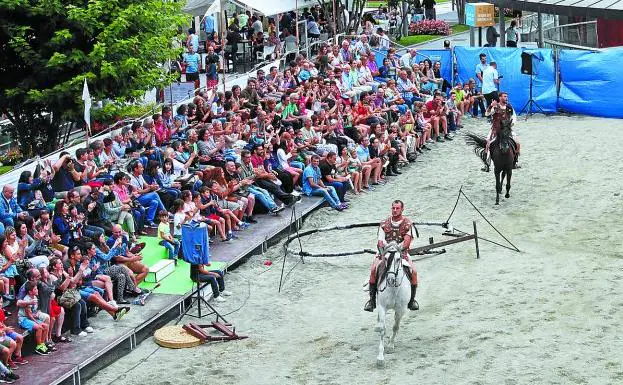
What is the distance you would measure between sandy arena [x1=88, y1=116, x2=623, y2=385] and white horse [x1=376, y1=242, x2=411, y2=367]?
0.44 metres

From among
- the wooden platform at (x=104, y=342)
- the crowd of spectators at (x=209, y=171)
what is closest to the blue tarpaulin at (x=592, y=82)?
the crowd of spectators at (x=209, y=171)

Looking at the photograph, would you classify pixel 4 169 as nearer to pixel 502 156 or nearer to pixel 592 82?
pixel 502 156

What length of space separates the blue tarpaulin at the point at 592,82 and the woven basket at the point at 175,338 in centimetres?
1902

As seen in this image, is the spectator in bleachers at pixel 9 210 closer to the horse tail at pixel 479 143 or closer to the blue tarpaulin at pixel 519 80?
the horse tail at pixel 479 143

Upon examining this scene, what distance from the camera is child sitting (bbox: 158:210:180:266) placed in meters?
20.2

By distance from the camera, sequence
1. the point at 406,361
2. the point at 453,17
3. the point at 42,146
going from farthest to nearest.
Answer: the point at 453,17 < the point at 42,146 < the point at 406,361

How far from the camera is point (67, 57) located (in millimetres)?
24531

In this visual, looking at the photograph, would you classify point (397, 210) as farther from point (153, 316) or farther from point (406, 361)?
point (153, 316)

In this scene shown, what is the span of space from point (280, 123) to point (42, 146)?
206 inches

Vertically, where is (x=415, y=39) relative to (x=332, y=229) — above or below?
above

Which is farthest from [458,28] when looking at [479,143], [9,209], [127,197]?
[9,209]

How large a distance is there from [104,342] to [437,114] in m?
16.4

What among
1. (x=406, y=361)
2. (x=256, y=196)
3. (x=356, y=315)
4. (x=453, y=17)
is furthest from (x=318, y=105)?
(x=453, y=17)

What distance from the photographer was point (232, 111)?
26703 mm
